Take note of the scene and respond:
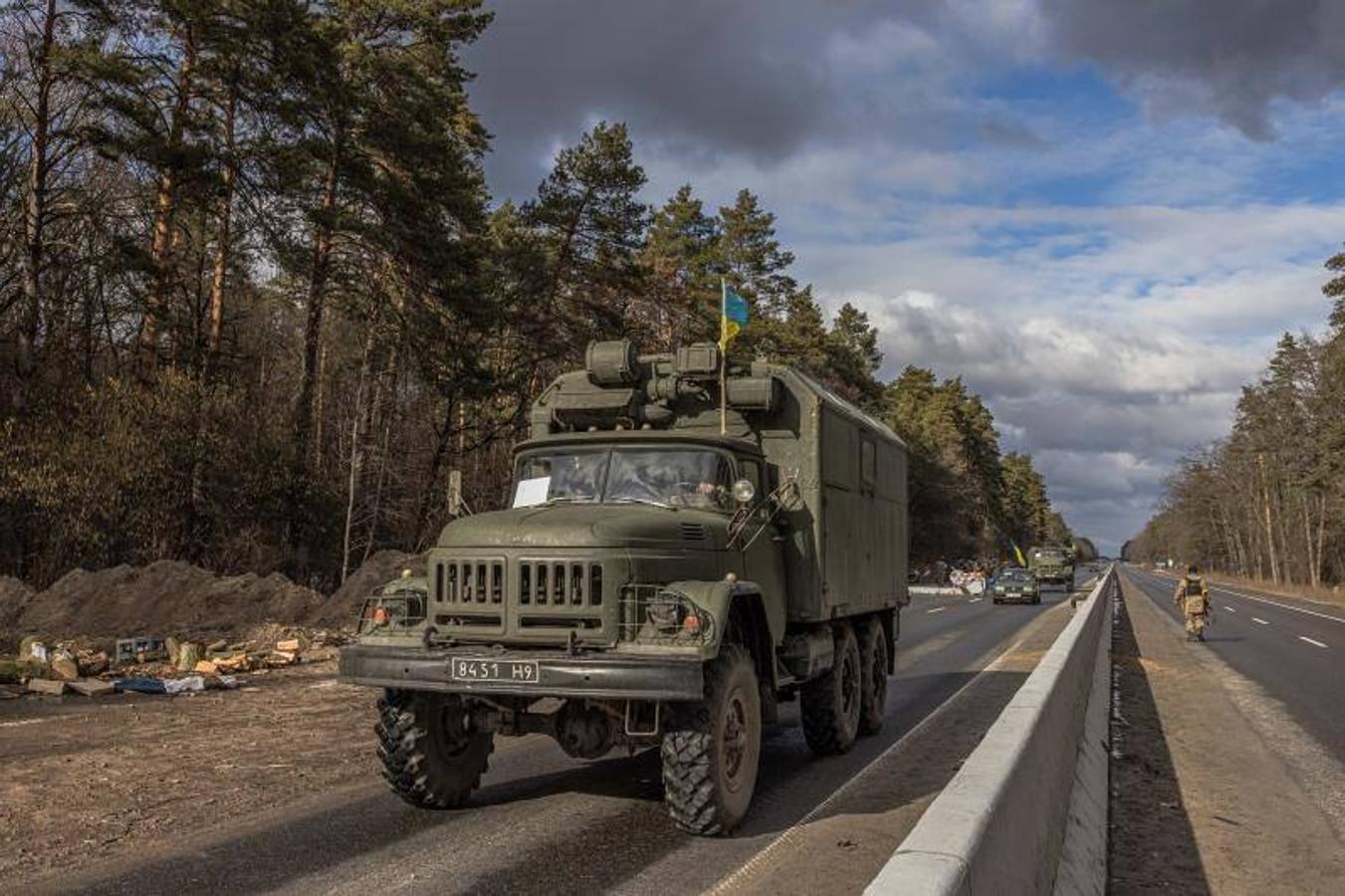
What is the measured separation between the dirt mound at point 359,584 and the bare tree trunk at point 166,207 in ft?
22.7

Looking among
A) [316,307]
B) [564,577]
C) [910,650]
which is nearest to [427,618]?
[564,577]

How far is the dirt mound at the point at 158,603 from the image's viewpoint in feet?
53.4

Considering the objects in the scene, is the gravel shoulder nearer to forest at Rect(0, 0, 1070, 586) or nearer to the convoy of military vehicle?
the convoy of military vehicle

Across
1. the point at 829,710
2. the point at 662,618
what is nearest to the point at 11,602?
the point at 829,710

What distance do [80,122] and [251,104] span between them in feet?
11.5

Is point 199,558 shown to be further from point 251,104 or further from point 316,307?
point 251,104

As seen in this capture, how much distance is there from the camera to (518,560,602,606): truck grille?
231 inches

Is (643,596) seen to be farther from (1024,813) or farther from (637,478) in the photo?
Answer: (1024,813)

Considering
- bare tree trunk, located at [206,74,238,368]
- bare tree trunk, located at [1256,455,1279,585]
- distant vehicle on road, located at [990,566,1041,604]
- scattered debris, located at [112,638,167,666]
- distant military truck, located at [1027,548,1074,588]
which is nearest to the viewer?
scattered debris, located at [112,638,167,666]

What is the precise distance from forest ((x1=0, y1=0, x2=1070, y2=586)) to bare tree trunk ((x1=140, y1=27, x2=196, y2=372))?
58mm

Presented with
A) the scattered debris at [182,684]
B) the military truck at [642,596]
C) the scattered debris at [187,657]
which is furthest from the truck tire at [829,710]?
the scattered debris at [187,657]

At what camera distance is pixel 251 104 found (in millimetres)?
22219

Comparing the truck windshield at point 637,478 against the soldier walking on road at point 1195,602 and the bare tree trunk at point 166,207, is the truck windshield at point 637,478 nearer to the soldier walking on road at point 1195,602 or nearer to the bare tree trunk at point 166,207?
the bare tree trunk at point 166,207

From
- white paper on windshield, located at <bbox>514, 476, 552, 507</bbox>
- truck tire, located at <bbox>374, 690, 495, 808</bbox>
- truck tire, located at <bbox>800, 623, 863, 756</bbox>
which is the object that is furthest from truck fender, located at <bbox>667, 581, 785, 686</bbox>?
truck tire, located at <bbox>374, 690, 495, 808</bbox>
